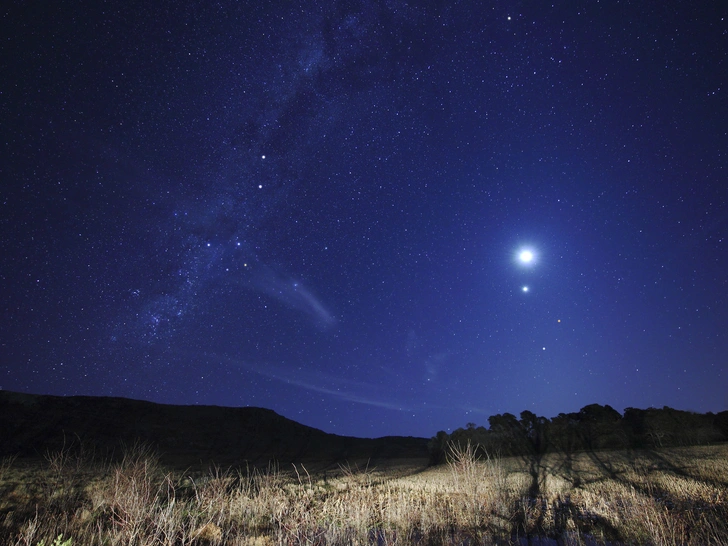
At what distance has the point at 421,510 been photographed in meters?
12.1

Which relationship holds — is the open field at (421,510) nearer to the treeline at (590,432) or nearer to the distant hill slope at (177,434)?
the treeline at (590,432)

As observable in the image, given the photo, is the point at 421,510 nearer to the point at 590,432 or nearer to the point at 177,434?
the point at 590,432

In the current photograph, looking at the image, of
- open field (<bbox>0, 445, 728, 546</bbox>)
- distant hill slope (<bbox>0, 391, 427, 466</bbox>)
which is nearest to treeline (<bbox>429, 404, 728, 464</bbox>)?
open field (<bbox>0, 445, 728, 546</bbox>)

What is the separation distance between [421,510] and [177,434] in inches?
1885

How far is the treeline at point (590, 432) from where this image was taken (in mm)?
25844

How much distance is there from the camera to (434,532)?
10.6 meters

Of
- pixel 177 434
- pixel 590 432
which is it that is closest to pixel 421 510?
pixel 590 432

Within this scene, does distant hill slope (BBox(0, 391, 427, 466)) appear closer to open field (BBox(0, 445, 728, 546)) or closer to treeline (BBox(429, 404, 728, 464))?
treeline (BBox(429, 404, 728, 464))

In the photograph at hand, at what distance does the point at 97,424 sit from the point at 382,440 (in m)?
41.2

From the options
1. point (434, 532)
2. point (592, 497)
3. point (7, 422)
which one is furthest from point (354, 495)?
point (7, 422)

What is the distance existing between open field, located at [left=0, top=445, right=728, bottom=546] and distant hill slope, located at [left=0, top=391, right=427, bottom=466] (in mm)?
21493

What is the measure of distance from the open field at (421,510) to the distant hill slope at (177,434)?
21.5 meters

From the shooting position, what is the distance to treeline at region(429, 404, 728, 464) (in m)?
25.8

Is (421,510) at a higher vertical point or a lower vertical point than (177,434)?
lower
